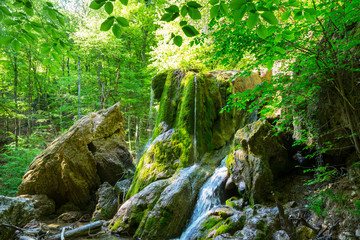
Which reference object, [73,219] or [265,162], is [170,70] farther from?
[73,219]

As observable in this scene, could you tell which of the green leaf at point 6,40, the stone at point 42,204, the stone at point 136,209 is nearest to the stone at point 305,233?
the stone at point 136,209

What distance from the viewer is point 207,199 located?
6176 mm

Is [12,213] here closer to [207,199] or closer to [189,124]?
[207,199]

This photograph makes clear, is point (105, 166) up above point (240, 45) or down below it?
below

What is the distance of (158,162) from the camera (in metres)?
7.89

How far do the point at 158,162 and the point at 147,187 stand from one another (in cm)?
115

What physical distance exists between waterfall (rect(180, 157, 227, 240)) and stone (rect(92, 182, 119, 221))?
424cm

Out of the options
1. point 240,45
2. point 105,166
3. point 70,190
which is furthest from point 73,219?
point 240,45

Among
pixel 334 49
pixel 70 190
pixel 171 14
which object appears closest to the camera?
pixel 171 14

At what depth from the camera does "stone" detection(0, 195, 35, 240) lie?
15.5ft

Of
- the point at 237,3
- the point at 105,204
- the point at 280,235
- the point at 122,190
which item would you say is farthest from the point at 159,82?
the point at 237,3

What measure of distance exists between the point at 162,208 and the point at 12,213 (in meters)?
3.90

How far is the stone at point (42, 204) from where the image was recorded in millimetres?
8875

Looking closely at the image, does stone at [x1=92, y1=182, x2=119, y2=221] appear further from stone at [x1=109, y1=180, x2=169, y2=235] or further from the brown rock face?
stone at [x1=109, y1=180, x2=169, y2=235]
